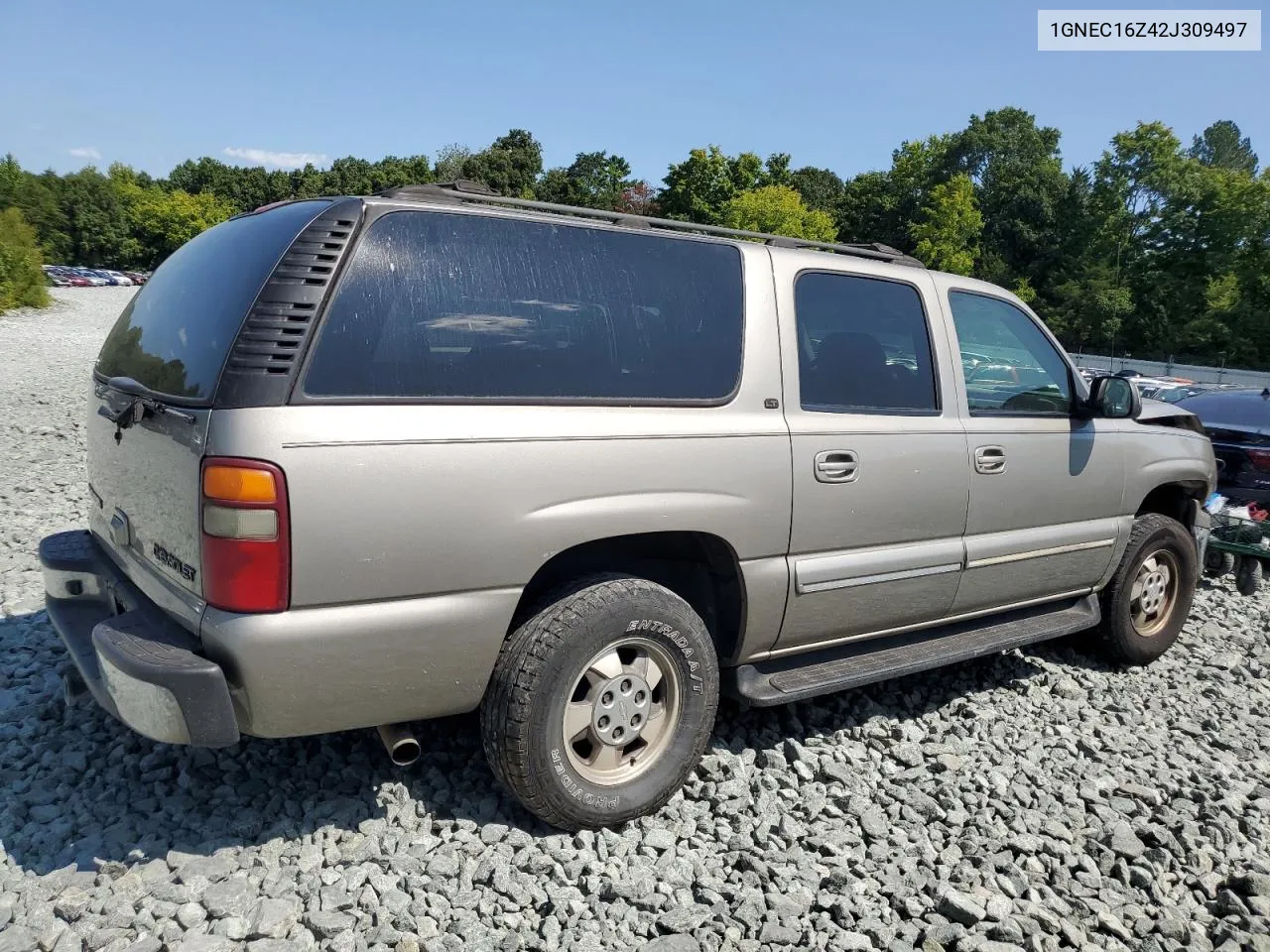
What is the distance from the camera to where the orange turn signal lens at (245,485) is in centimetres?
241

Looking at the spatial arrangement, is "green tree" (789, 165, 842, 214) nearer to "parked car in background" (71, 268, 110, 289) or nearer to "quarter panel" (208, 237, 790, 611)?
"parked car in background" (71, 268, 110, 289)

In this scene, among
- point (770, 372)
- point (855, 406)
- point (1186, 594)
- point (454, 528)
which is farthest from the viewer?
point (1186, 594)

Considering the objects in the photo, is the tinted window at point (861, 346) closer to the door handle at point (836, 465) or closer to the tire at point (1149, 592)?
the door handle at point (836, 465)

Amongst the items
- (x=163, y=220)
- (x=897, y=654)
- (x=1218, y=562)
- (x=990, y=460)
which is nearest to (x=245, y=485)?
(x=897, y=654)

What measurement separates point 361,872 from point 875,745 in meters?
2.10

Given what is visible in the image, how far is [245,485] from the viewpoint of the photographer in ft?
7.90

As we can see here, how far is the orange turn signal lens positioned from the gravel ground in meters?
1.17

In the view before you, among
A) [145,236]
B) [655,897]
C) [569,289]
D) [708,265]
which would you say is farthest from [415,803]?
[145,236]

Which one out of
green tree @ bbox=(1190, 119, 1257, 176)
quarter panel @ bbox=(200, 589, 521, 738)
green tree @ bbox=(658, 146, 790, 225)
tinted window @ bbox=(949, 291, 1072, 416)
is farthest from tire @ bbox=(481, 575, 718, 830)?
green tree @ bbox=(1190, 119, 1257, 176)

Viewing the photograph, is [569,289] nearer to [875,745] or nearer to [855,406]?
[855,406]

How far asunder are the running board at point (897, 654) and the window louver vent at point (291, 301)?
6.34 ft

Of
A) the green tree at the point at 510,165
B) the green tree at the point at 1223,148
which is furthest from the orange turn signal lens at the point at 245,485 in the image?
the green tree at the point at 1223,148

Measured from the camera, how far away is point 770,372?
11.2 feet

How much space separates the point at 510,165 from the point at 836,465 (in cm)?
8482
